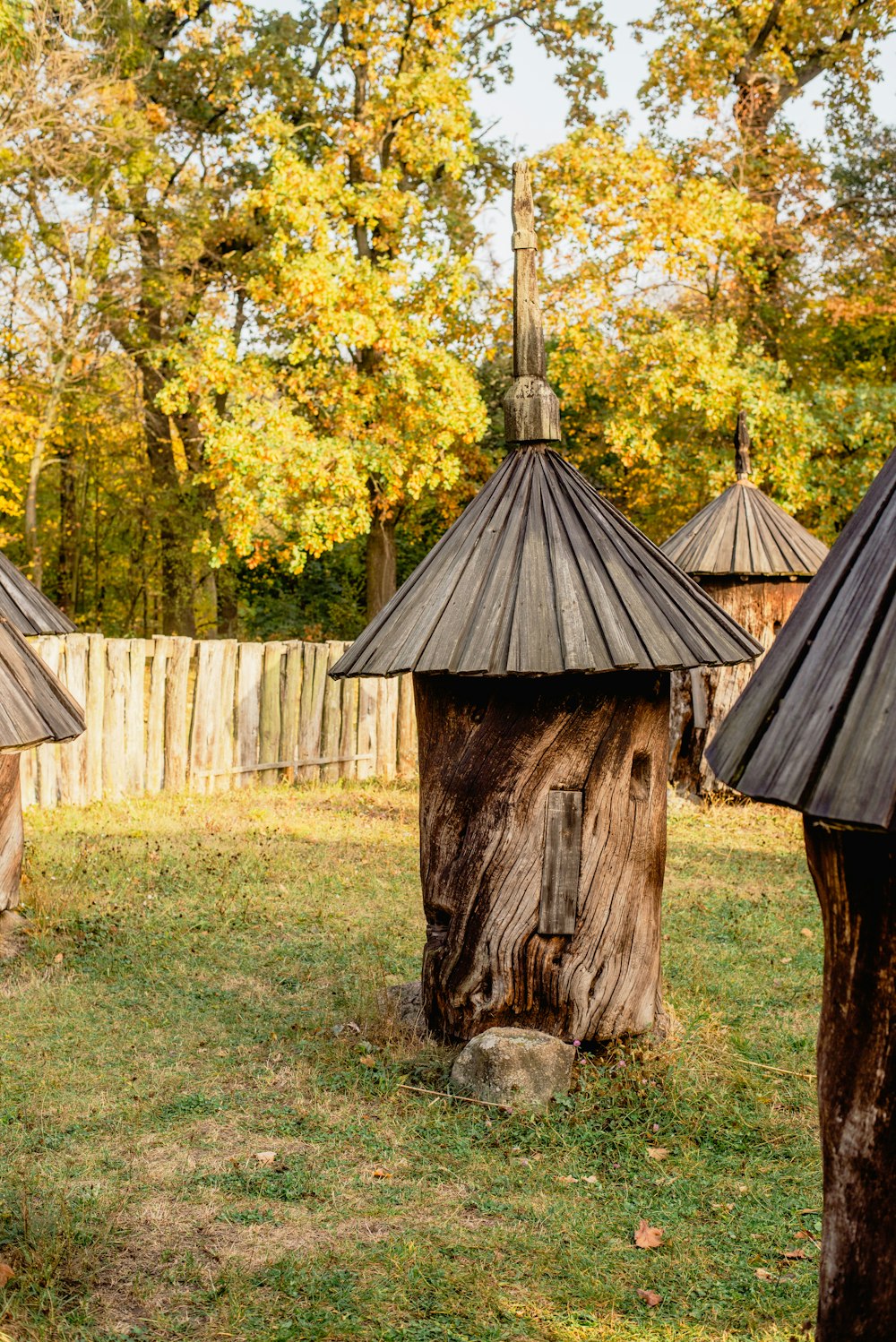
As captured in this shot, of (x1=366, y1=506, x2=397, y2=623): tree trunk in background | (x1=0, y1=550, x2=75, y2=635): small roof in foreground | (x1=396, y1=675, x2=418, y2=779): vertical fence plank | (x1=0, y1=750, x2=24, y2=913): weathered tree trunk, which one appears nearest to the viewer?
(x1=0, y1=550, x2=75, y2=635): small roof in foreground

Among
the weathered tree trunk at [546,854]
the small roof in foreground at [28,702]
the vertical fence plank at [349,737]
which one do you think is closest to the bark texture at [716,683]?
the vertical fence plank at [349,737]


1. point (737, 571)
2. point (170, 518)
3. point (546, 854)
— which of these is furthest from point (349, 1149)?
point (170, 518)

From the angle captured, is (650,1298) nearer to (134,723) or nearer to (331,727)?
(134,723)

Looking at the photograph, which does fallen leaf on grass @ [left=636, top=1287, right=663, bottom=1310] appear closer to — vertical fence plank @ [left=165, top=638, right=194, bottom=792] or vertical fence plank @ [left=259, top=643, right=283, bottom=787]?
vertical fence plank @ [left=165, top=638, right=194, bottom=792]

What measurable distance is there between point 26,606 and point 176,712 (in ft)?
18.4

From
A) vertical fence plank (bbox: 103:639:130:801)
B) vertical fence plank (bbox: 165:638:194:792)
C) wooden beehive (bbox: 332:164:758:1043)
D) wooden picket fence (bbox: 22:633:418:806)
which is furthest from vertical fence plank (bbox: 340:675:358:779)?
wooden beehive (bbox: 332:164:758:1043)

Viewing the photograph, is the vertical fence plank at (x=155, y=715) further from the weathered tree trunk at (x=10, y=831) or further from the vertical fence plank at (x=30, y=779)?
the weathered tree trunk at (x=10, y=831)

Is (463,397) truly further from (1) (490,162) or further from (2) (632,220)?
(1) (490,162)

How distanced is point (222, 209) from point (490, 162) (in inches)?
176

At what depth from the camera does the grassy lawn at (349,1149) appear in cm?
379

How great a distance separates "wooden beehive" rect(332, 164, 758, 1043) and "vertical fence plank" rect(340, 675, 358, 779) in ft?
30.5

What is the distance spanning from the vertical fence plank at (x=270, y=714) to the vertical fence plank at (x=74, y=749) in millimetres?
2434

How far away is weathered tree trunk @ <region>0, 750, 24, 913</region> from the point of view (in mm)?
7441

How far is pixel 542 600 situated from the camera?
541 cm
